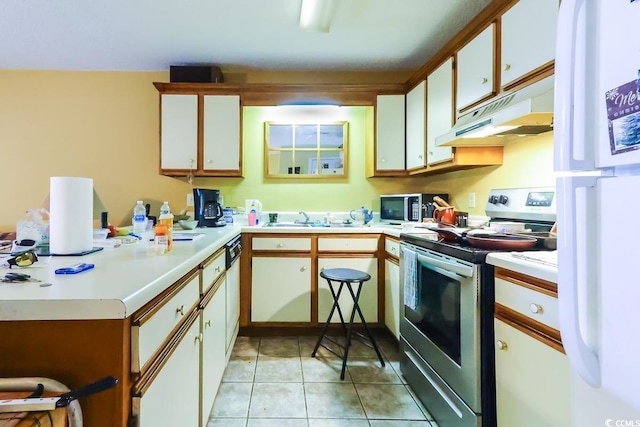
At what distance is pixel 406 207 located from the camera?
2738 millimetres

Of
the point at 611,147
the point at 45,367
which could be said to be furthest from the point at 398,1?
the point at 45,367

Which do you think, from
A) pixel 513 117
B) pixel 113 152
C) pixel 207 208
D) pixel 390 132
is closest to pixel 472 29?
pixel 513 117

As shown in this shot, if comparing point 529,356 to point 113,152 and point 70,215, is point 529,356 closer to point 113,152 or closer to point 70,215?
point 70,215

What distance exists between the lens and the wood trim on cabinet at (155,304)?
27.6 inches

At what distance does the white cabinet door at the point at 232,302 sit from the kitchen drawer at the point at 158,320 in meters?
0.90

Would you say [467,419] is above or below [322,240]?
below

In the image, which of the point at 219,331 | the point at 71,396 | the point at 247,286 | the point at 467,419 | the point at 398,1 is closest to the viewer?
the point at 71,396

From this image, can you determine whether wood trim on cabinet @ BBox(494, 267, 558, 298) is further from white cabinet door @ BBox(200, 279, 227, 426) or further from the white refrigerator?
white cabinet door @ BBox(200, 279, 227, 426)

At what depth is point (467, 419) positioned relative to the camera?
128 centimetres

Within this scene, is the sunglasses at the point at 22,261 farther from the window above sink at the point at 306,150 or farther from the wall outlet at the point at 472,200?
the wall outlet at the point at 472,200

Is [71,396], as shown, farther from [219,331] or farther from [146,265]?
[219,331]

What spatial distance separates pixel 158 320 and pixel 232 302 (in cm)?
141

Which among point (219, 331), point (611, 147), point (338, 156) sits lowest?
point (219, 331)

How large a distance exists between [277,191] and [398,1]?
6.07 feet
